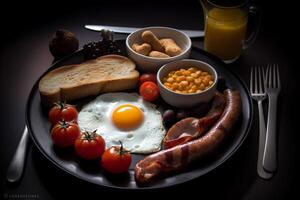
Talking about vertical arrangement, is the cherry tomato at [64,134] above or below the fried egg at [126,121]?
above

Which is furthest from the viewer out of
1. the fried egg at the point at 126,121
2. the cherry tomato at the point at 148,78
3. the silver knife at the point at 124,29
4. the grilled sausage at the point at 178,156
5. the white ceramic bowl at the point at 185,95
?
the silver knife at the point at 124,29

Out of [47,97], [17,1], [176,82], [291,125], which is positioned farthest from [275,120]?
[17,1]

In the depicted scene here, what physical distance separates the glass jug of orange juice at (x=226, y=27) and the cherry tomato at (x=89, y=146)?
1023 mm

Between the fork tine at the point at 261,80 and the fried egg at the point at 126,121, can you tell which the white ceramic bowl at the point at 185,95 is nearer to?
the fried egg at the point at 126,121

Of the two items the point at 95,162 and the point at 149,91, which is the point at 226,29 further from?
the point at 95,162

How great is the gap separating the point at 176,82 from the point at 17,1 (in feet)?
4.87

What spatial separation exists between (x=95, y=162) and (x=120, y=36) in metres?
1.13

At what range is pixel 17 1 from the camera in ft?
9.88

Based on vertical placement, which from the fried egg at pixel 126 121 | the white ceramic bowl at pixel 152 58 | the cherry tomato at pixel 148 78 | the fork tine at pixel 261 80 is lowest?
the fried egg at pixel 126 121

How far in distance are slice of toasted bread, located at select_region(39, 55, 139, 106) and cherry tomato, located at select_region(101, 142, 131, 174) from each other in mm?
556

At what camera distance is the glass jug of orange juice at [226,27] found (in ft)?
7.93

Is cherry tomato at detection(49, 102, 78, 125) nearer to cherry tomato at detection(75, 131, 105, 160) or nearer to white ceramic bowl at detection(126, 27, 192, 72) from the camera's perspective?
cherry tomato at detection(75, 131, 105, 160)

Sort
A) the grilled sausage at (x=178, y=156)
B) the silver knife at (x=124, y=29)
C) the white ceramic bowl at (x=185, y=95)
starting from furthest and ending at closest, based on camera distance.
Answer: the silver knife at (x=124, y=29) → the white ceramic bowl at (x=185, y=95) → the grilled sausage at (x=178, y=156)

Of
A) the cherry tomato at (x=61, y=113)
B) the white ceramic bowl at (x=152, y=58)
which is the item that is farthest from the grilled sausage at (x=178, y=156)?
the white ceramic bowl at (x=152, y=58)
